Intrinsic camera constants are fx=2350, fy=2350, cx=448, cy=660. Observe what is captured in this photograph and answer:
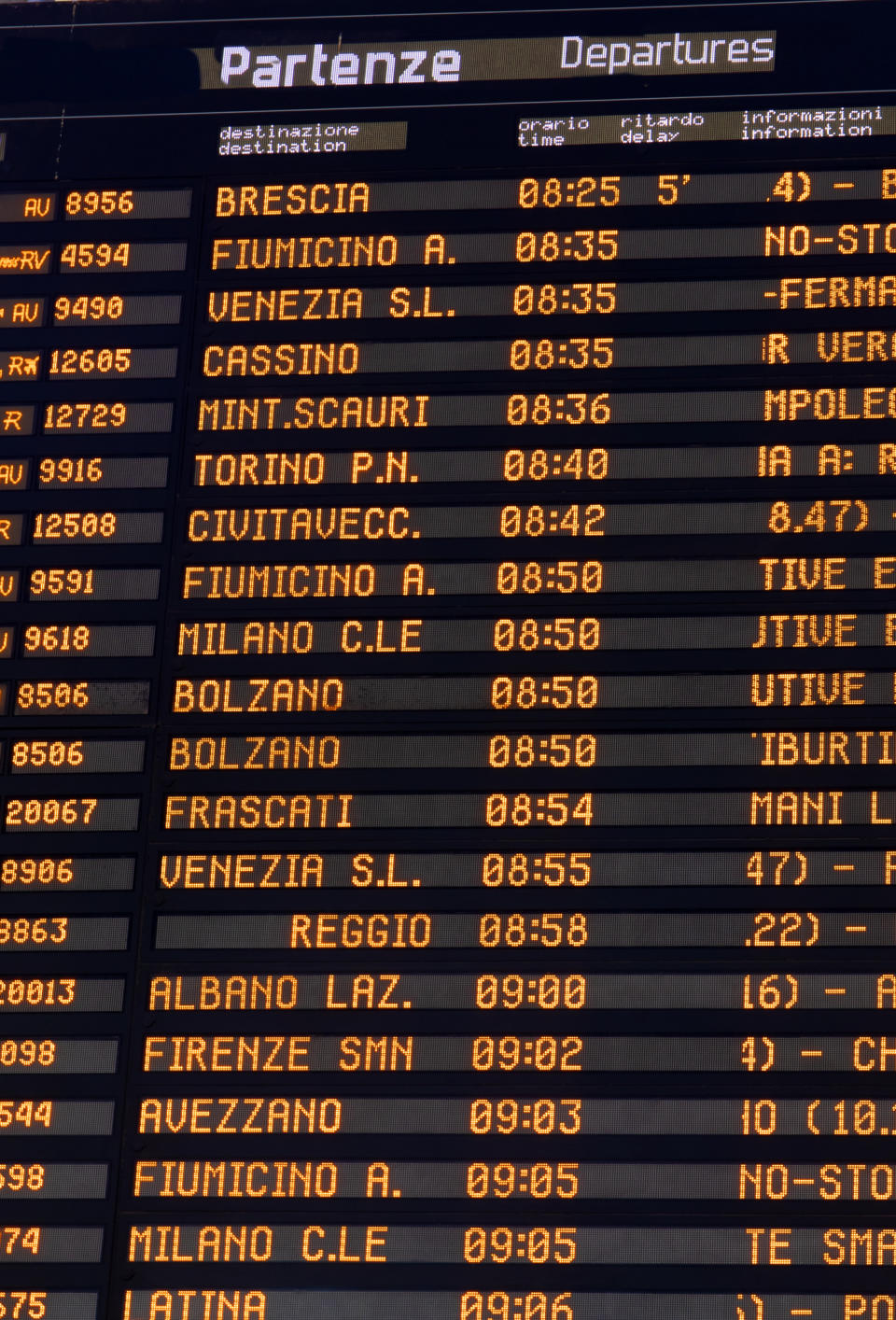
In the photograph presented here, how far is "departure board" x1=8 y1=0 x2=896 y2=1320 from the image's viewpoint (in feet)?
34.5

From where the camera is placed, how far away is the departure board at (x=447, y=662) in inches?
414

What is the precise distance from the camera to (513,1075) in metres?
10.6

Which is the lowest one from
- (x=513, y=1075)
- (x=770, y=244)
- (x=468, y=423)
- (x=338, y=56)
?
(x=513, y=1075)

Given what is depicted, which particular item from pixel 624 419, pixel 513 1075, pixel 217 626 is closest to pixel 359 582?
pixel 217 626

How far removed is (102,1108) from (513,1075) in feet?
6.22

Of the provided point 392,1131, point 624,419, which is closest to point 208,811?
point 392,1131

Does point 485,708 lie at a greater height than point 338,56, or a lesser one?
lesser

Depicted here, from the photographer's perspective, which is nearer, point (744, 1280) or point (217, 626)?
point (744, 1280)

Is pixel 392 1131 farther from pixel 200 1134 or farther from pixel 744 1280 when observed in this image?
pixel 744 1280

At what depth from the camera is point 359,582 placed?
453 inches

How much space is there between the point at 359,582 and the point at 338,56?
121 inches

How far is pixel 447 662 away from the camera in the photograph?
11.3 m

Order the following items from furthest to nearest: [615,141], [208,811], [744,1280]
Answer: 1. [615,141]
2. [208,811]
3. [744,1280]

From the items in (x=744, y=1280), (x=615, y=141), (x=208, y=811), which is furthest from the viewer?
(x=615, y=141)
